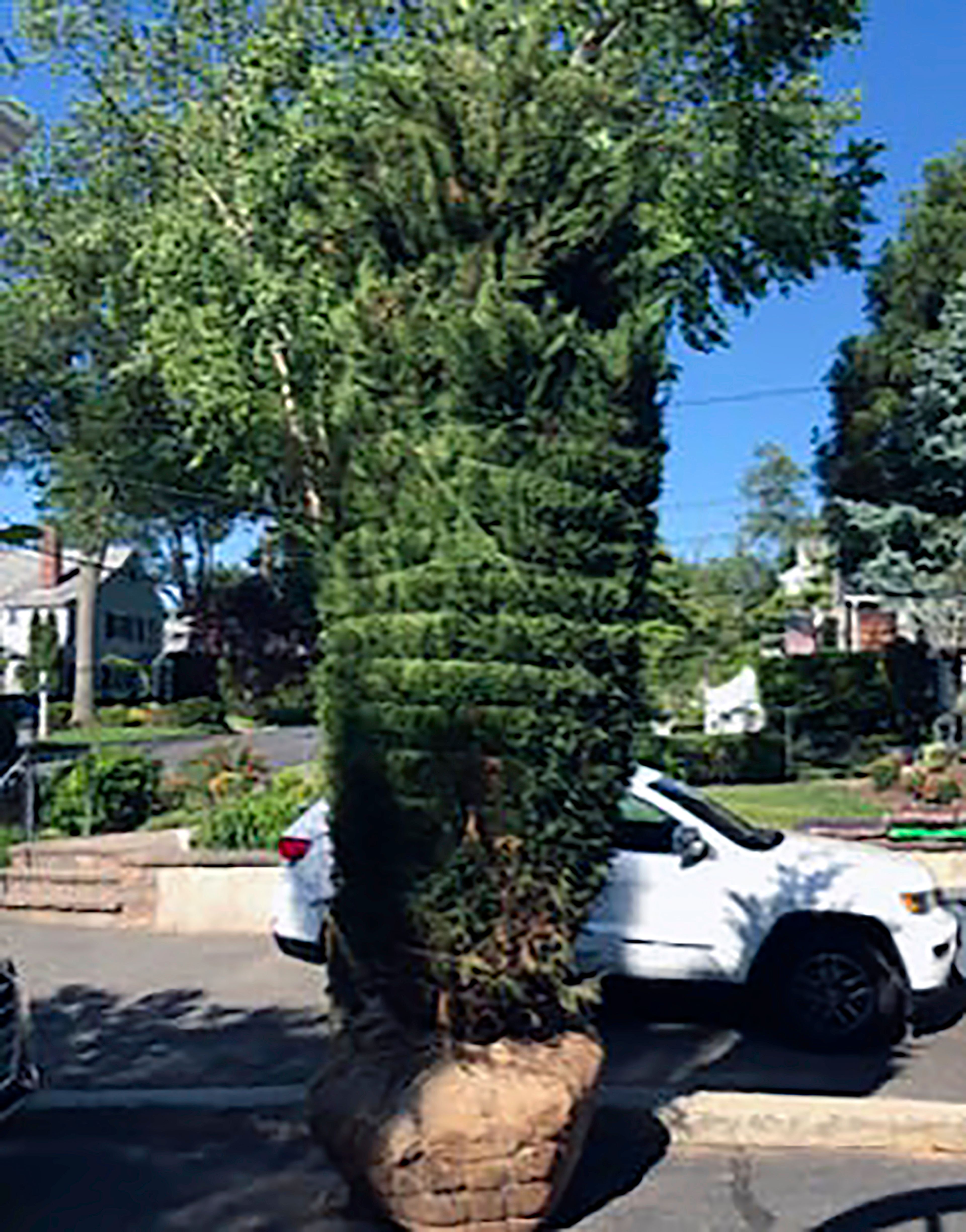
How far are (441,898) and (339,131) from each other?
4.85 metres

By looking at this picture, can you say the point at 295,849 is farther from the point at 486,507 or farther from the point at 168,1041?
the point at 486,507

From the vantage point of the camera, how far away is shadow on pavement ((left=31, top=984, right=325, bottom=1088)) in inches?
271

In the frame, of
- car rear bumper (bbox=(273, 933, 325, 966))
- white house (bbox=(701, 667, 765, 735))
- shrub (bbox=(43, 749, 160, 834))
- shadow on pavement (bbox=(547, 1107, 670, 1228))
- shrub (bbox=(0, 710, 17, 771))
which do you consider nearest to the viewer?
shadow on pavement (bbox=(547, 1107, 670, 1228))

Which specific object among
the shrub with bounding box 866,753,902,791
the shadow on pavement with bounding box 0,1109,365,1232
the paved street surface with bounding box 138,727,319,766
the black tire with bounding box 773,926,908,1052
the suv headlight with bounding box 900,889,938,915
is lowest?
the shadow on pavement with bounding box 0,1109,365,1232

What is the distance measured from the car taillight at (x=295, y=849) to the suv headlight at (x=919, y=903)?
3.64 m

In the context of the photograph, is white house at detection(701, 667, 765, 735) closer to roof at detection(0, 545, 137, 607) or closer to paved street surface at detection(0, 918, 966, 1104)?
paved street surface at detection(0, 918, 966, 1104)

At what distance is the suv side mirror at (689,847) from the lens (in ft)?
25.7

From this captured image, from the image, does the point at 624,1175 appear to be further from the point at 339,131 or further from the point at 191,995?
the point at 339,131

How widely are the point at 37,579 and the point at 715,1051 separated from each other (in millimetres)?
67793

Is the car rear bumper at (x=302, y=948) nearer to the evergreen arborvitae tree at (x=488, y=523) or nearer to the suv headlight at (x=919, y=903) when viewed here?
the suv headlight at (x=919, y=903)

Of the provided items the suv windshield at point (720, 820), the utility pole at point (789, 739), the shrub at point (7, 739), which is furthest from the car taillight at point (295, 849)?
the utility pole at point (789, 739)

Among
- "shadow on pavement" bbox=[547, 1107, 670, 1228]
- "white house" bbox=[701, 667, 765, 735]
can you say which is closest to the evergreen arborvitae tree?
"shadow on pavement" bbox=[547, 1107, 670, 1228]

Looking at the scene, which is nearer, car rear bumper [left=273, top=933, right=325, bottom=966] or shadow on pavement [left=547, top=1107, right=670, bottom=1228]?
shadow on pavement [left=547, top=1107, right=670, bottom=1228]

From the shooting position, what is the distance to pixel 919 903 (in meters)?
7.55
